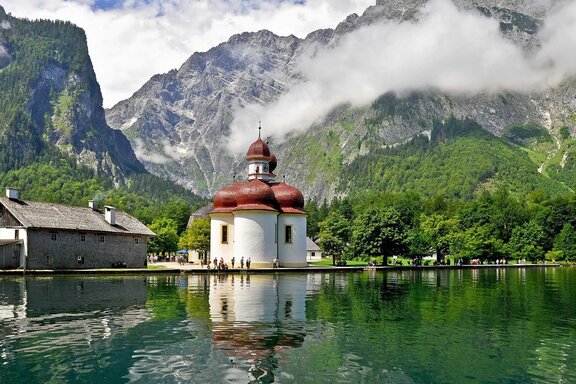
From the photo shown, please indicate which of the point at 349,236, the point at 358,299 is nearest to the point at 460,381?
the point at 358,299

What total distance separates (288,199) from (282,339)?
2367 inches

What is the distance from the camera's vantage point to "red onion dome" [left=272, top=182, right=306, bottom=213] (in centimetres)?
8272

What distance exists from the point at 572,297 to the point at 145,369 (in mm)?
34325

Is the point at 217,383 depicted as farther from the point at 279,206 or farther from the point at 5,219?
the point at 279,206

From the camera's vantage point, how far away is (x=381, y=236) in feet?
303

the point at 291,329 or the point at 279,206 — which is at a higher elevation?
the point at 279,206

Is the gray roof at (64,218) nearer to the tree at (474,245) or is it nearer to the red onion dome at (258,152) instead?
the red onion dome at (258,152)

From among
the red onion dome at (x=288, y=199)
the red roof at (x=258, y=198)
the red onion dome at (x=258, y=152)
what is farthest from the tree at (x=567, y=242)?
the red onion dome at (x=258, y=152)

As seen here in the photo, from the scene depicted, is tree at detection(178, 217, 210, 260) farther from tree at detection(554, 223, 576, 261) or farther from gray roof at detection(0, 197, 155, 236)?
tree at detection(554, 223, 576, 261)

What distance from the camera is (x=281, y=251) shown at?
8106 cm

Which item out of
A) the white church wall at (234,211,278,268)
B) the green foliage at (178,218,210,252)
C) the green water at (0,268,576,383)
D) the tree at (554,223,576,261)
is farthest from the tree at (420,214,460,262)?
the green water at (0,268,576,383)

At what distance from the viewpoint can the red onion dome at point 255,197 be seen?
258 feet

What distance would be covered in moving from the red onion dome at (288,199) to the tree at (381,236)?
1468cm

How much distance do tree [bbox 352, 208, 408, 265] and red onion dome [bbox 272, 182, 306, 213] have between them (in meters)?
14.7
